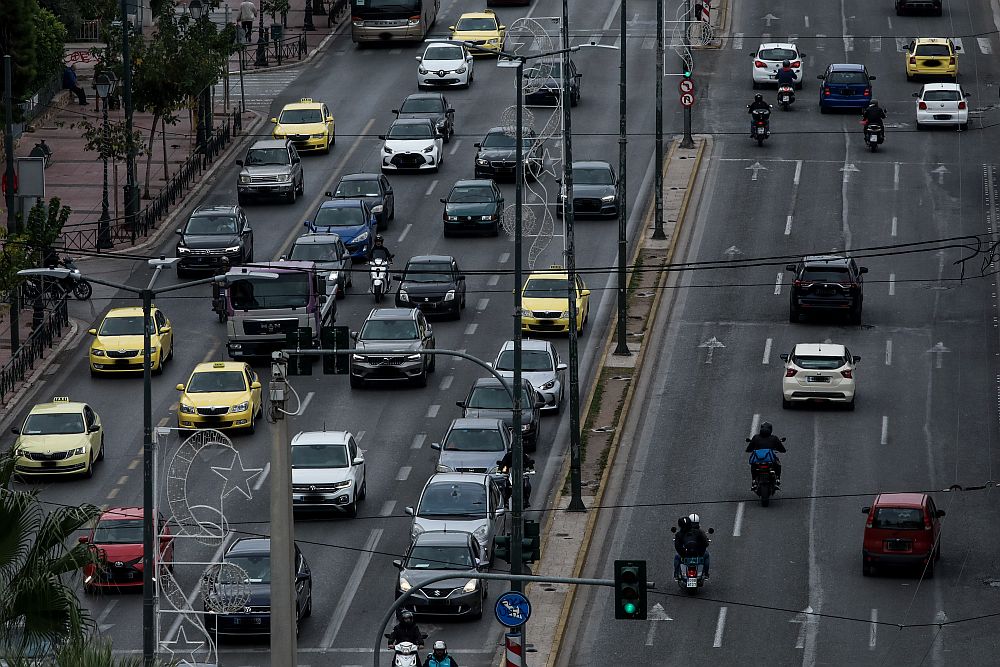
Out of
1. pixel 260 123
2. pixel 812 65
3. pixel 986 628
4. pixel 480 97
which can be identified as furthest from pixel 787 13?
pixel 986 628

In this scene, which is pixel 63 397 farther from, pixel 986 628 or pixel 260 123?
pixel 260 123

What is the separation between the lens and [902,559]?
42.2 m

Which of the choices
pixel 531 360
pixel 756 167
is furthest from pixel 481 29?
pixel 531 360

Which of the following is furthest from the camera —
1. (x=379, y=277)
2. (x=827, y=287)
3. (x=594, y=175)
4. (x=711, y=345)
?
(x=594, y=175)

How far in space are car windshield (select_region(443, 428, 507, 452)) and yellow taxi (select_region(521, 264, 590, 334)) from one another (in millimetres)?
9168

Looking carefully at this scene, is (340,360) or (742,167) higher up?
(340,360)

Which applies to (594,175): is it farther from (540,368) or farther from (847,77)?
(847,77)

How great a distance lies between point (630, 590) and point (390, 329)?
24.7m

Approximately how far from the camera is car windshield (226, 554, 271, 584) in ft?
129

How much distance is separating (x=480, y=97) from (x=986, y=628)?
1712 inches

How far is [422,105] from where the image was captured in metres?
73.9

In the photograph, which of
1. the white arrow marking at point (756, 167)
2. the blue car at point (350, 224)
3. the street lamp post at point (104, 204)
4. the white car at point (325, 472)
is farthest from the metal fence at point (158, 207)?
the white car at point (325, 472)

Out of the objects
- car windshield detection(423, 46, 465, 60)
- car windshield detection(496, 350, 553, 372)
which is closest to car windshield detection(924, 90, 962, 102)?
car windshield detection(423, 46, 465, 60)

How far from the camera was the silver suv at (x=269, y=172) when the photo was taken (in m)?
67.2
